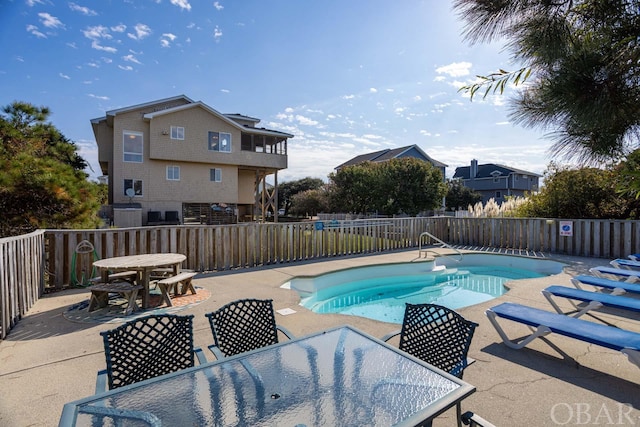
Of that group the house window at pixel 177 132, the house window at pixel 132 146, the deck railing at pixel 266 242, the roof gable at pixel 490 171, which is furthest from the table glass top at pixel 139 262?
the roof gable at pixel 490 171

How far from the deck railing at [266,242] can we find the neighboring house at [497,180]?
1041 inches

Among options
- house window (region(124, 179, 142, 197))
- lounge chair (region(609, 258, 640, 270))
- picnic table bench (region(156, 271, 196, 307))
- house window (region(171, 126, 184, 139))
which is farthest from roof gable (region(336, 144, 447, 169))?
picnic table bench (region(156, 271, 196, 307))

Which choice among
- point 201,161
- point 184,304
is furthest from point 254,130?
point 184,304

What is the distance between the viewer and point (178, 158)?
1909cm

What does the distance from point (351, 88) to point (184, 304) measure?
8.62 metres

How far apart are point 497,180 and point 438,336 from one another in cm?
3923

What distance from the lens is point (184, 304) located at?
5.07m

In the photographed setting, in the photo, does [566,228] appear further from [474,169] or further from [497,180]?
[474,169]

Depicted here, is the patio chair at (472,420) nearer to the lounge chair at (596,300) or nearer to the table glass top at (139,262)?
the lounge chair at (596,300)

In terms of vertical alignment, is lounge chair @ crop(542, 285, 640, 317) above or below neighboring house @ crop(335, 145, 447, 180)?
below

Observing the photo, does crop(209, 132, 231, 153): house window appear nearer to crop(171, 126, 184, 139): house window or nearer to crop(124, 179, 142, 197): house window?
crop(171, 126, 184, 139): house window

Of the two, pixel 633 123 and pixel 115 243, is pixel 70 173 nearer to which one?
pixel 115 243

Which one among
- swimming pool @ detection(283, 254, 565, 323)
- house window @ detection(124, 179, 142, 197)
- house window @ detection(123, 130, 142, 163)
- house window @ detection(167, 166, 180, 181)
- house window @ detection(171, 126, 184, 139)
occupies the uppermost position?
house window @ detection(171, 126, 184, 139)

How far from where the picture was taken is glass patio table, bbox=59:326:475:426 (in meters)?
1.53
